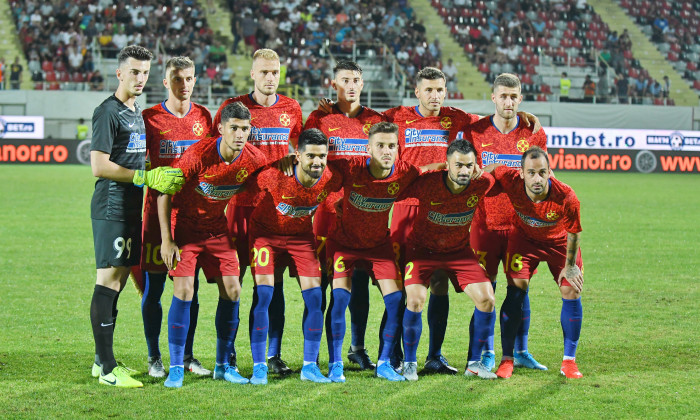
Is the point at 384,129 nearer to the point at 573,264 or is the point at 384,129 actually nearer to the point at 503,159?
the point at 503,159

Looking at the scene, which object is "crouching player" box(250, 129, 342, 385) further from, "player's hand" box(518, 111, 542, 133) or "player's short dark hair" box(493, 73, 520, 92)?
"player's hand" box(518, 111, 542, 133)

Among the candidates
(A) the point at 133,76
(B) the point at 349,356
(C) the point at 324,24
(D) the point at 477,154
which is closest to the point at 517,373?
(B) the point at 349,356

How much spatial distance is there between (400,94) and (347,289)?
74.4 ft

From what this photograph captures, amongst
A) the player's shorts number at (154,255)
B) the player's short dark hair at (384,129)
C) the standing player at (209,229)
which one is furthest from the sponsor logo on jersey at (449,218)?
the player's shorts number at (154,255)

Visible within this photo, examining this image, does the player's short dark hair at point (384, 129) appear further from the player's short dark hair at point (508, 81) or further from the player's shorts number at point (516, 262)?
the player's shorts number at point (516, 262)

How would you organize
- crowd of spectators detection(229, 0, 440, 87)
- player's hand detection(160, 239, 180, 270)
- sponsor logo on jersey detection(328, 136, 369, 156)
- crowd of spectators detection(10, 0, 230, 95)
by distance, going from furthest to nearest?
crowd of spectators detection(229, 0, 440, 87)
crowd of spectators detection(10, 0, 230, 95)
sponsor logo on jersey detection(328, 136, 369, 156)
player's hand detection(160, 239, 180, 270)

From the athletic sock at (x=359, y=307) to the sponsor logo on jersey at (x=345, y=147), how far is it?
1017mm

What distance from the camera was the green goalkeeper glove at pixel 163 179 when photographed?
550 centimetres

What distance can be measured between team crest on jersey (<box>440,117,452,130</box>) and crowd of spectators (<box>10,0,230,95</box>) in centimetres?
2273

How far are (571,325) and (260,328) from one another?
2312mm

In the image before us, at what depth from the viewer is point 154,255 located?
19.9ft

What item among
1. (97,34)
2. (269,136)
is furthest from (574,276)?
(97,34)

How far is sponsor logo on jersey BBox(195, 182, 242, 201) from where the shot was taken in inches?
227

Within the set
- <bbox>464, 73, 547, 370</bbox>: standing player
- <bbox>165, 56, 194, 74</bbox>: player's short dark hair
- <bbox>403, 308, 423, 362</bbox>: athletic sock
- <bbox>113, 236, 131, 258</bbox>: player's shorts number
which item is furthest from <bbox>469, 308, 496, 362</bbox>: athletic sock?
<bbox>165, 56, 194, 74</bbox>: player's short dark hair
